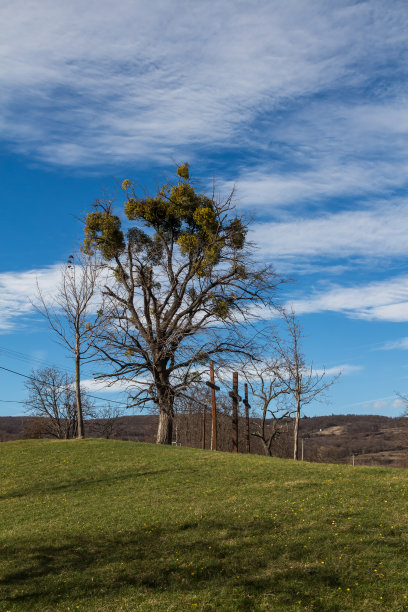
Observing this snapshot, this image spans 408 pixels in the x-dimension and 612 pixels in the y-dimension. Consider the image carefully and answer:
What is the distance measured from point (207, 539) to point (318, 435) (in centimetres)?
11191

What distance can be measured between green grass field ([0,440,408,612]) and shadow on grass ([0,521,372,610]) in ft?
0.08

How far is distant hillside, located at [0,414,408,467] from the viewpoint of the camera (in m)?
60.6

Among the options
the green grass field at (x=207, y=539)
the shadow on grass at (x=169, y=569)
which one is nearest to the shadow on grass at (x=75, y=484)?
the green grass field at (x=207, y=539)

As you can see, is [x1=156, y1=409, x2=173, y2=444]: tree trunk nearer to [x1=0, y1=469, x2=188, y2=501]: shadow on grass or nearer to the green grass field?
the green grass field

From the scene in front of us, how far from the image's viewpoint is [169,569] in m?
10.2

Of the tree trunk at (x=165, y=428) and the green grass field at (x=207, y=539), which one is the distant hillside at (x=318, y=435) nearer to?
the tree trunk at (x=165, y=428)

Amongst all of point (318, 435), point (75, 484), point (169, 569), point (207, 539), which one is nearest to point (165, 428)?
point (75, 484)

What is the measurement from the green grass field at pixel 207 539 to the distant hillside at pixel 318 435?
29.9 metres

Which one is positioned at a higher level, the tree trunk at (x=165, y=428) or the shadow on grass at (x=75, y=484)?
the tree trunk at (x=165, y=428)

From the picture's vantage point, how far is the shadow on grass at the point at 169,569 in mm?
9078

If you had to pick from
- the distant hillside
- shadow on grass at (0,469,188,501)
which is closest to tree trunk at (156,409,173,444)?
shadow on grass at (0,469,188,501)

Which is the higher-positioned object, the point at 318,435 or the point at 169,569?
the point at 169,569

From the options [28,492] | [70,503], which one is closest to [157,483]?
[70,503]

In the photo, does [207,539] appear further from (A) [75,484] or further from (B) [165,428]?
(B) [165,428]
